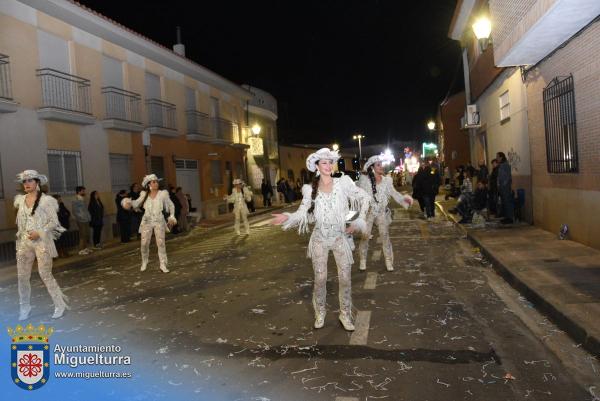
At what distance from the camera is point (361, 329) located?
5.34m

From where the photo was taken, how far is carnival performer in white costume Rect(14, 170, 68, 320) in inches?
257

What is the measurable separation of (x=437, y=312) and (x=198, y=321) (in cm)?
285

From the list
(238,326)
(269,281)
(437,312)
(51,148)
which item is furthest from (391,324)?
(51,148)

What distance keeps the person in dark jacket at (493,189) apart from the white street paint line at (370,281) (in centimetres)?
674

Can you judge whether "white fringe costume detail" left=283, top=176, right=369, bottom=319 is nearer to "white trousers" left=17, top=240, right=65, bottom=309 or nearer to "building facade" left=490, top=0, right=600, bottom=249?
"white trousers" left=17, top=240, right=65, bottom=309

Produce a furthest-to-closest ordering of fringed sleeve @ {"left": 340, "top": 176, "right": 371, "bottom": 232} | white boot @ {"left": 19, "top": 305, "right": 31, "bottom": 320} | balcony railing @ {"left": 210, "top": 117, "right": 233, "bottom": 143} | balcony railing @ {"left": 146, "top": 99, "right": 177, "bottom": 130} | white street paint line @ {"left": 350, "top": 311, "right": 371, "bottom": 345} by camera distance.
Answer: balcony railing @ {"left": 210, "top": 117, "right": 233, "bottom": 143}, balcony railing @ {"left": 146, "top": 99, "right": 177, "bottom": 130}, white boot @ {"left": 19, "top": 305, "right": 31, "bottom": 320}, fringed sleeve @ {"left": 340, "top": 176, "right": 371, "bottom": 232}, white street paint line @ {"left": 350, "top": 311, "right": 371, "bottom": 345}

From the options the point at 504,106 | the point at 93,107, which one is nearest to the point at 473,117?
the point at 504,106

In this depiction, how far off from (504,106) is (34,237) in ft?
43.4

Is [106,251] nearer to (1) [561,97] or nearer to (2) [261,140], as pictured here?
(1) [561,97]

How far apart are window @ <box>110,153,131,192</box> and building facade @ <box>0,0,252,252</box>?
0.04 meters

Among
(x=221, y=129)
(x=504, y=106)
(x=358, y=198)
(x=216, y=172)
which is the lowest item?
(x=358, y=198)

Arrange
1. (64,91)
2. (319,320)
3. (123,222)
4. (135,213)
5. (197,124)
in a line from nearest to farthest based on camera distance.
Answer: (319,320) < (123,222) < (64,91) < (135,213) < (197,124)

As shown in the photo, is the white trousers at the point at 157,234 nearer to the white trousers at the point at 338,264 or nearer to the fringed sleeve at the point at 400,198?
the fringed sleeve at the point at 400,198

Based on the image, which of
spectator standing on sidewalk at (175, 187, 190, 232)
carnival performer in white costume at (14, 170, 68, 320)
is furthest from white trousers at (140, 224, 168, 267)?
spectator standing on sidewalk at (175, 187, 190, 232)
